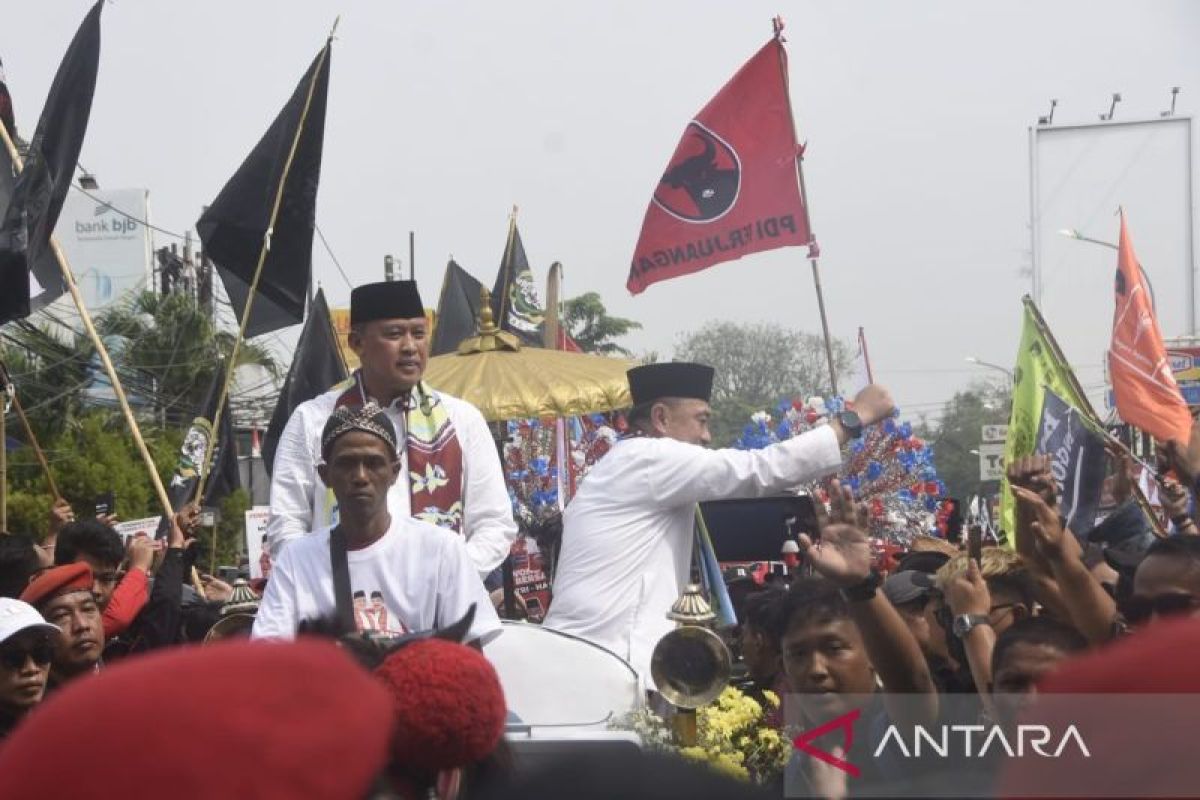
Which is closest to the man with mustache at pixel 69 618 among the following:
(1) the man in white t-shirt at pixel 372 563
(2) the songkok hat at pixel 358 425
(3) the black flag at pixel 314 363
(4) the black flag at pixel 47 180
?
(1) the man in white t-shirt at pixel 372 563

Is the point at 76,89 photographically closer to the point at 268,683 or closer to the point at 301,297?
the point at 301,297

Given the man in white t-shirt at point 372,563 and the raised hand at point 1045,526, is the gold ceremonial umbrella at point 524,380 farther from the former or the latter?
the raised hand at point 1045,526

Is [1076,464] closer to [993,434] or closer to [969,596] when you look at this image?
[969,596]

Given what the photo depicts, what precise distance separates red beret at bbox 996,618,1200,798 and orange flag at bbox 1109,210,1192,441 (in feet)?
20.7

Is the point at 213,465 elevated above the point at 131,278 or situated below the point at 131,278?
below

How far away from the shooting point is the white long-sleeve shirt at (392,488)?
5.24 meters

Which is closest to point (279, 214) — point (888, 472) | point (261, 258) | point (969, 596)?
point (261, 258)

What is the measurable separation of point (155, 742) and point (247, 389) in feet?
114

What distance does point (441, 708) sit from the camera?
2.16 m

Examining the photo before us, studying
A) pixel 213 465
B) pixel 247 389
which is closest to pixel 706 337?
pixel 247 389

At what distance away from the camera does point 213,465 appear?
9594 mm

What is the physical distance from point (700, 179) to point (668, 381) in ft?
16.9

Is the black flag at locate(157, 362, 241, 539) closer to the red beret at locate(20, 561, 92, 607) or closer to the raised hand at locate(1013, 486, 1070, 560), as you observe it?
the red beret at locate(20, 561, 92, 607)

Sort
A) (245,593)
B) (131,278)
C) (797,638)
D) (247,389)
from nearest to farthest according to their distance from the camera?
(797,638)
(245,593)
(247,389)
(131,278)
